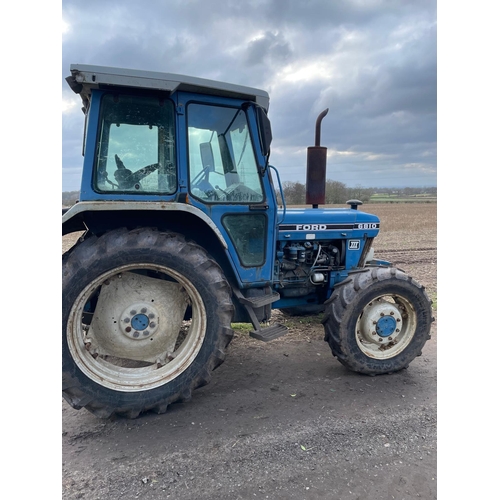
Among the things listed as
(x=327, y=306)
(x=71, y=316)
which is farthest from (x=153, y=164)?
(x=327, y=306)

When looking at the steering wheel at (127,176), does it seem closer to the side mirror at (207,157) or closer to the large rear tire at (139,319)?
the large rear tire at (139,319)

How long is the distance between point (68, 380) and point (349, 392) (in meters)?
2.21

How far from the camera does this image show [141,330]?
2.89 metres

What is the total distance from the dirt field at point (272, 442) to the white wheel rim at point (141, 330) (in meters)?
0.33

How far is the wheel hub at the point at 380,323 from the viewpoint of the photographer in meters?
3.43

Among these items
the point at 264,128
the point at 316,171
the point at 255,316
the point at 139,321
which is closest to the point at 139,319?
the point at 139,321

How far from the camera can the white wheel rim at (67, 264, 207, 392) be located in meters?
2.77

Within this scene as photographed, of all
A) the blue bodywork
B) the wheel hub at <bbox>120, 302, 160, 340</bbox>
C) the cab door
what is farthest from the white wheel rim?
the cab door

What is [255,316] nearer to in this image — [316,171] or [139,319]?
[139,319]

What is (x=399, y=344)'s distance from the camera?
352 cm

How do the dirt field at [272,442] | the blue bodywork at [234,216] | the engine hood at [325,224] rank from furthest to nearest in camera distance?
the engine hood at [325,224], the blue bodywork at [234,216], the dirt field at [272,442]

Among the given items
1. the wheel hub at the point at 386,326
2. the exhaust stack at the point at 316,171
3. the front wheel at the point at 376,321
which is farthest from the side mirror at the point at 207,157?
the wheel hub at the point at 386,326

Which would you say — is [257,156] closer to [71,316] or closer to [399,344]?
[71,316]

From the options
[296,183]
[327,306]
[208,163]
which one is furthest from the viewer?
[296,183]
